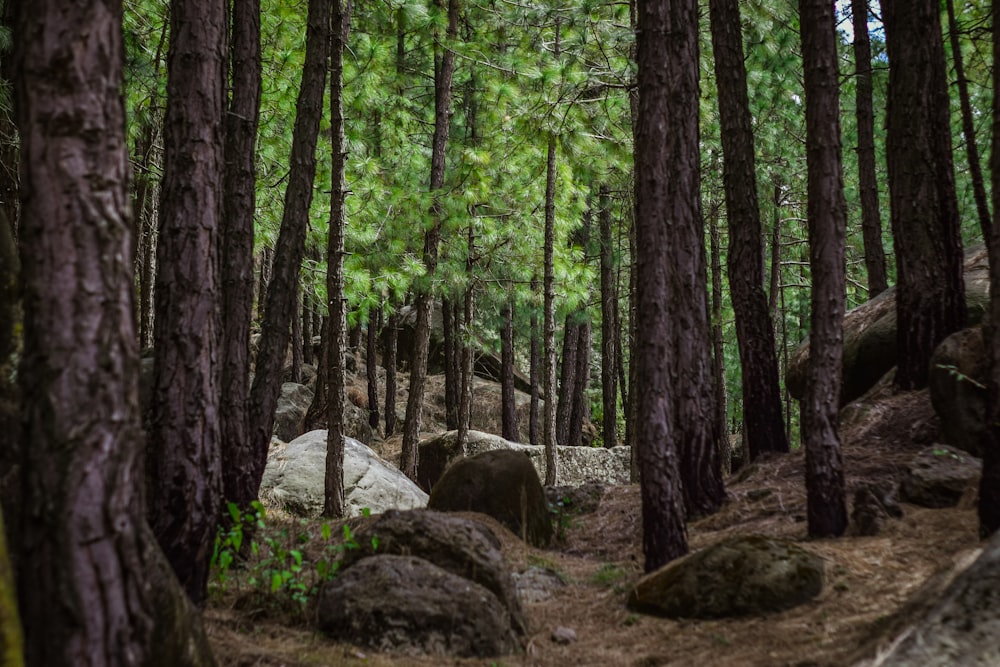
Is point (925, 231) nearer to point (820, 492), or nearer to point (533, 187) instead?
point (820, 492)

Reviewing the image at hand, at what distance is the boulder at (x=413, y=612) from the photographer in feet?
15.2

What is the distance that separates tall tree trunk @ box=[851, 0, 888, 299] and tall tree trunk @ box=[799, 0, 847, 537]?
256 inches

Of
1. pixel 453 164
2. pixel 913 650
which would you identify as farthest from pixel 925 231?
pixel 453 164

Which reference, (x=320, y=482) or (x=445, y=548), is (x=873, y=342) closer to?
(x=445, y=548)

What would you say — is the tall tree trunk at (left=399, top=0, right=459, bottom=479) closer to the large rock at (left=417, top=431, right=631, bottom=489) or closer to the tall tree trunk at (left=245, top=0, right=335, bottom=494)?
the large rock at (left=417, top=431, right=631, bottom=489)

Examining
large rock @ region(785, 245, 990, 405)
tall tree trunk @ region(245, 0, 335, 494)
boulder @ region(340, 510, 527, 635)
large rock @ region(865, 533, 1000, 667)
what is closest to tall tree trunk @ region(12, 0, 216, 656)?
boulder @ region(340, 510, 527, 635)

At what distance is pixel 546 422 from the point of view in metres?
13.9

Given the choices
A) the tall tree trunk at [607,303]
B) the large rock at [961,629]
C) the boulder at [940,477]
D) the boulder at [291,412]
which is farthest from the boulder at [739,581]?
the tall tree trunk at [607,303]

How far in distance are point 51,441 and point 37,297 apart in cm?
49

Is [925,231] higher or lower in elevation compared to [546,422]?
higher

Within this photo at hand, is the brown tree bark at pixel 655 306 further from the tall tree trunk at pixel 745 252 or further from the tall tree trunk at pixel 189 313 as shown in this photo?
the tall tree trunk at pixel 745 252

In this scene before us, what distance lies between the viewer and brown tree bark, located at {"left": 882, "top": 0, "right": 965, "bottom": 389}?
27.1ft

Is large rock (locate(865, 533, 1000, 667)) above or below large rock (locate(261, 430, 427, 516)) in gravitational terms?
below

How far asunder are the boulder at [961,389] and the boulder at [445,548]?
4.03 metres
